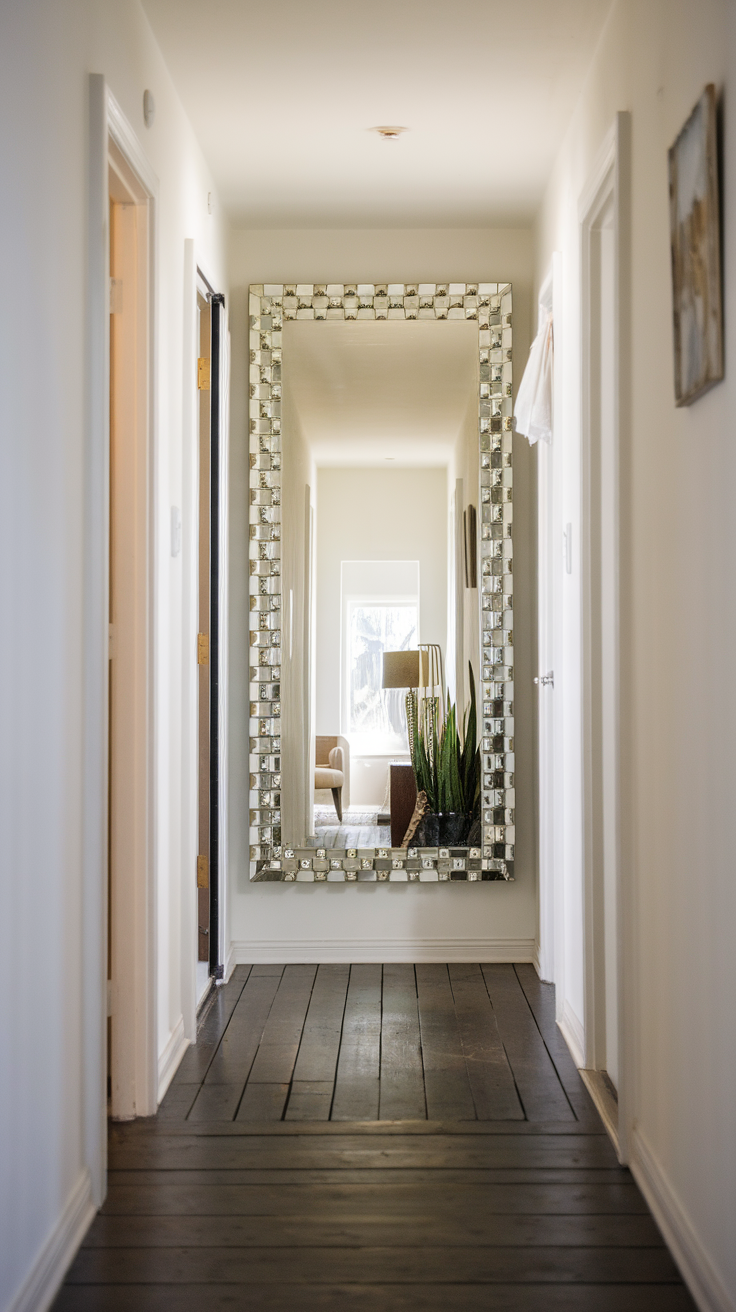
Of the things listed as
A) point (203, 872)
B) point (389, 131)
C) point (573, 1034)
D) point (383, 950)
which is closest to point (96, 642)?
point (203, 872)

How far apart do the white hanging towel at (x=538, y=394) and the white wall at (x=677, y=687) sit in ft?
2.87

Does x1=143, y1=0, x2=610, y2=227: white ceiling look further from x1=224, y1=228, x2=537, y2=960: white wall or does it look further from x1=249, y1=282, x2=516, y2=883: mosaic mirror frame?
x1=224, y1=228, x2=537, y2=960: white wall

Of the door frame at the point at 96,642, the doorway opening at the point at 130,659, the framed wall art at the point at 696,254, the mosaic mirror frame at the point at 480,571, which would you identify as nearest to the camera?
the framed wall art at the point at 696,254

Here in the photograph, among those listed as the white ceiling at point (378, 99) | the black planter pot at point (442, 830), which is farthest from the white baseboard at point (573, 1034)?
the white ceiling at point (378, 99)

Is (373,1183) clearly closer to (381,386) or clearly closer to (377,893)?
(377,893)

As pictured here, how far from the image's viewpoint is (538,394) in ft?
11.5

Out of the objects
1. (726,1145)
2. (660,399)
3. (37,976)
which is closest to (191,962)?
(37,976)

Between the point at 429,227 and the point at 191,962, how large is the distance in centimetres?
266

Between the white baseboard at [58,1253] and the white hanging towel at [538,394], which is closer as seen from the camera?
the white baseboard at [58,1253]

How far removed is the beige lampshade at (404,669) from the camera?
4043 millimetres

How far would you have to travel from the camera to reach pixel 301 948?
3.98 meters

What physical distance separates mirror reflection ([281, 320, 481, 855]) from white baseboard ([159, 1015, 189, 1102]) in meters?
1.00

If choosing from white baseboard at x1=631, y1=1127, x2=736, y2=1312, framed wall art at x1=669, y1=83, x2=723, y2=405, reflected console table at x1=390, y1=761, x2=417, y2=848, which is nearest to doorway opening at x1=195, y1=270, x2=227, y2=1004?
reflected console table at x1=390, y1=761, x2=417, y2=848

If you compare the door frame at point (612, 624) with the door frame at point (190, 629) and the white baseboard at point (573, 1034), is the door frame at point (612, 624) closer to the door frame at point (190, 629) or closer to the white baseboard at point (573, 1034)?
the white baseboard at point (573, 1034)
